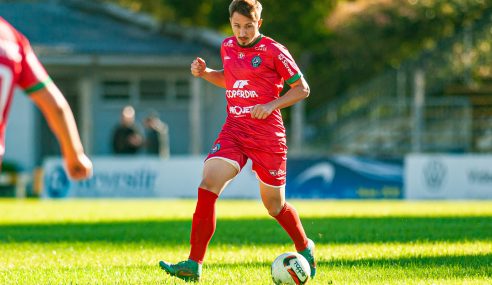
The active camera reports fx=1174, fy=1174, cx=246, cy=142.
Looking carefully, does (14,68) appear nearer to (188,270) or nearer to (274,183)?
(188,270)

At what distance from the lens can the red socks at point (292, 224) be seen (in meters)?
8.45

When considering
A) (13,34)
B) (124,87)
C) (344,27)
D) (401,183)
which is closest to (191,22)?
(124,87)

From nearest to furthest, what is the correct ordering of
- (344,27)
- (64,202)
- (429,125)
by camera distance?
(64,202)
(429,125)
(344,27)

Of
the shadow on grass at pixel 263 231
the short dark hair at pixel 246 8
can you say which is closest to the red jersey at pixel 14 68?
the short dark hair at pixel 246 8

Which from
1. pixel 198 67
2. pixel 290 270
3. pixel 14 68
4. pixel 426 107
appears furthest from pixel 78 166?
pixel 426 107

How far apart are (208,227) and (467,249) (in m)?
3.55

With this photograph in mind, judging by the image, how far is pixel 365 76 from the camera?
132 feet

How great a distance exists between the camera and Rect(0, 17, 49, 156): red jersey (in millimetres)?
5098

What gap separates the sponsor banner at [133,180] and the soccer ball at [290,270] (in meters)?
17.5

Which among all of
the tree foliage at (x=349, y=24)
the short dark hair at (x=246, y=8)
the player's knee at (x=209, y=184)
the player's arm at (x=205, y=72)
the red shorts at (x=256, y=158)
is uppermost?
the tree foliage at (x=349, y=24)

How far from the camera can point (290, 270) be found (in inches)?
307

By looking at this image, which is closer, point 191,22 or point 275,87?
point 275,87

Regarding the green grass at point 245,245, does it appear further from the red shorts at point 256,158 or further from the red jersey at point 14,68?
the red jersey at point 14,68

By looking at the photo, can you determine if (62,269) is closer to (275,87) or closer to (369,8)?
(275,87)
